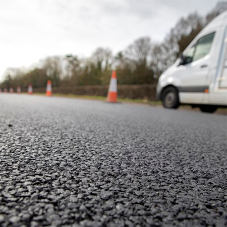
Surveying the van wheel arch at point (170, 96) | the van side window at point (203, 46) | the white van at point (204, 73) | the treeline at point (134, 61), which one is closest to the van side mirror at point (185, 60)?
the white van at point (204, 73)

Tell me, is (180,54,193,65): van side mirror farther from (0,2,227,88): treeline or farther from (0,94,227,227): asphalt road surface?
(0,2,227,88): treeline

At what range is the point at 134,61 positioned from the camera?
80.5 feet

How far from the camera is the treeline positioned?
61.8ft

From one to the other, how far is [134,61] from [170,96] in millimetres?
17844

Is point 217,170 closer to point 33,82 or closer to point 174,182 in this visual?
point 174,182

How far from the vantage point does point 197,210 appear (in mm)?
816

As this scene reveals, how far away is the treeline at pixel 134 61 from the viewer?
1883 centimetres

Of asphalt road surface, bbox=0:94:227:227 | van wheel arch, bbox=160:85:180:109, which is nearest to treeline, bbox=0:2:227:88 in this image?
van wheel arch, bbox=160:85:180:109

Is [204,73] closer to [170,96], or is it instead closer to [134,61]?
[170,96]

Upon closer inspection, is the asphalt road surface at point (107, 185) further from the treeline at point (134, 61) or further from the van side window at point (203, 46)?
the treeline at point (134, 61)

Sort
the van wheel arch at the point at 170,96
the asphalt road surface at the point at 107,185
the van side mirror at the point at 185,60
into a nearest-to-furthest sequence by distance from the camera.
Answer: the asphalt road surface at the point at 107,185, the van side mirror at the point at 185,60, the van wheel arch at the point at 170,96

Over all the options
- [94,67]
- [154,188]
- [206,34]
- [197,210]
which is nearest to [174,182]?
[154,188]

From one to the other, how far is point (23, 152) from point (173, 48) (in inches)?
817

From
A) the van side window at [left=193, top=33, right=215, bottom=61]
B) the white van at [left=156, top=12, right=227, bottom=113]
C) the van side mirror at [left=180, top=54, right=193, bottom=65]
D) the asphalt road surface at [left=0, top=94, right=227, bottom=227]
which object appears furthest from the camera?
the van side mirror at [left=180, top=54, right=193, bottom=65]
